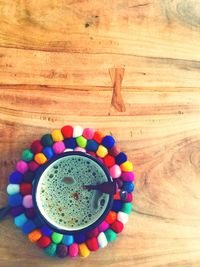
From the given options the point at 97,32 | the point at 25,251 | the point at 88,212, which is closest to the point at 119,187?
the point at 88,212

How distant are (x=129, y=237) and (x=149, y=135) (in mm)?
204

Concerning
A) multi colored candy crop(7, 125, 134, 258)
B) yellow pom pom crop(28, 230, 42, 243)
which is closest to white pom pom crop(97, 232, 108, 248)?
multi colored candy crop(7, 125, 134, 258)

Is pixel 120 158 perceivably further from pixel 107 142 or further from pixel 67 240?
pixel 67 240

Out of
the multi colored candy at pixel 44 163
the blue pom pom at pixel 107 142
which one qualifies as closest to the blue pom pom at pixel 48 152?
the multi colored candy at pixel 44 163

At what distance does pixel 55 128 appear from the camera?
33.7 inches

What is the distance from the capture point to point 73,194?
81 centimetres

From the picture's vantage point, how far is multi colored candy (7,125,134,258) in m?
0.80

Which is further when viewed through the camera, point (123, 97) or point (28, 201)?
point (123, 97)

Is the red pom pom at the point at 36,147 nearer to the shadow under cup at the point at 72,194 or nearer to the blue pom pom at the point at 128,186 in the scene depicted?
the shadow under cup at the point at 72,194

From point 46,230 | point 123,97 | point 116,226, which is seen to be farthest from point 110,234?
point 123,97

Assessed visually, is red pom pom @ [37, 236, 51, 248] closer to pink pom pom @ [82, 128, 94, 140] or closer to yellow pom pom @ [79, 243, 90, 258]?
yellow pom pom @ [79, 243, 90, 258]

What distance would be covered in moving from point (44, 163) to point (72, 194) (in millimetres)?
81

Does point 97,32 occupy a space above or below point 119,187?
above

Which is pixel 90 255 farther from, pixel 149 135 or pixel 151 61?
pixel 151 61
